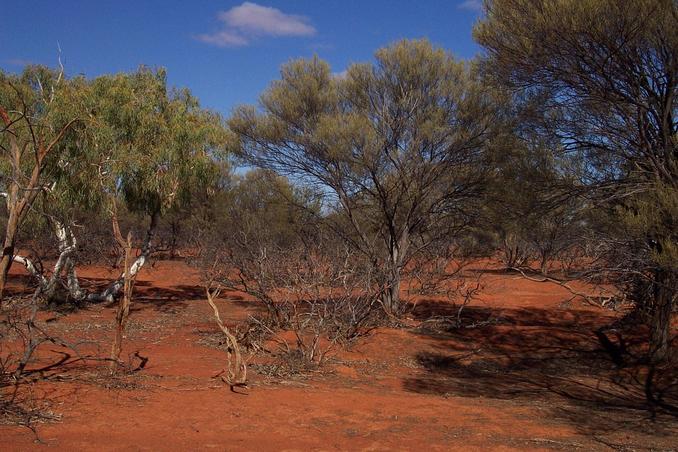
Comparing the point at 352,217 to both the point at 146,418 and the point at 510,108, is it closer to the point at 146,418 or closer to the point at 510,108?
the point at 510,108

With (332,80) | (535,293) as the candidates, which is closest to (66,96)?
(332,80)

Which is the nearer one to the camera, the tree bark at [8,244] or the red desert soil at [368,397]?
the red desert soil at [368,397]

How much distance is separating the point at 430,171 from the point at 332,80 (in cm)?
366

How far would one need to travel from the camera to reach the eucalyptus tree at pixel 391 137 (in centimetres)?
1500

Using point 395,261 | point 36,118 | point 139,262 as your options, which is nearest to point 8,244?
point 36,118

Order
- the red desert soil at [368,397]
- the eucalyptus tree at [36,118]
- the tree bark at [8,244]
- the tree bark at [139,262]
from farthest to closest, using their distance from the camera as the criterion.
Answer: the tree bark at [139,262] < the eucalyptus tree at [36,118] < the tree bark at [8,244] < the red desert soil at [368,397]

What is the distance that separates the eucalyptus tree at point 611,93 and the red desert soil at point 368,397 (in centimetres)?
209

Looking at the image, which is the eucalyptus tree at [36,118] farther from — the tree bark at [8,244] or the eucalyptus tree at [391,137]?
the eucalyptus tree at [391,137]

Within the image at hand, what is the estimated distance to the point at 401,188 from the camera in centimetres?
1552

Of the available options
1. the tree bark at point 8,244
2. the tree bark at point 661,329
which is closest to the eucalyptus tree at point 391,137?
the tree bark at point 661,329

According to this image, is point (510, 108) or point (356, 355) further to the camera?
point (510, 108)

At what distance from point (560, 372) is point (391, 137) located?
256 inches

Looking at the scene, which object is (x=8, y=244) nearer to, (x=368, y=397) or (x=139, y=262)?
(x=368, y=397)

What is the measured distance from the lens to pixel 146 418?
22.6 feet
